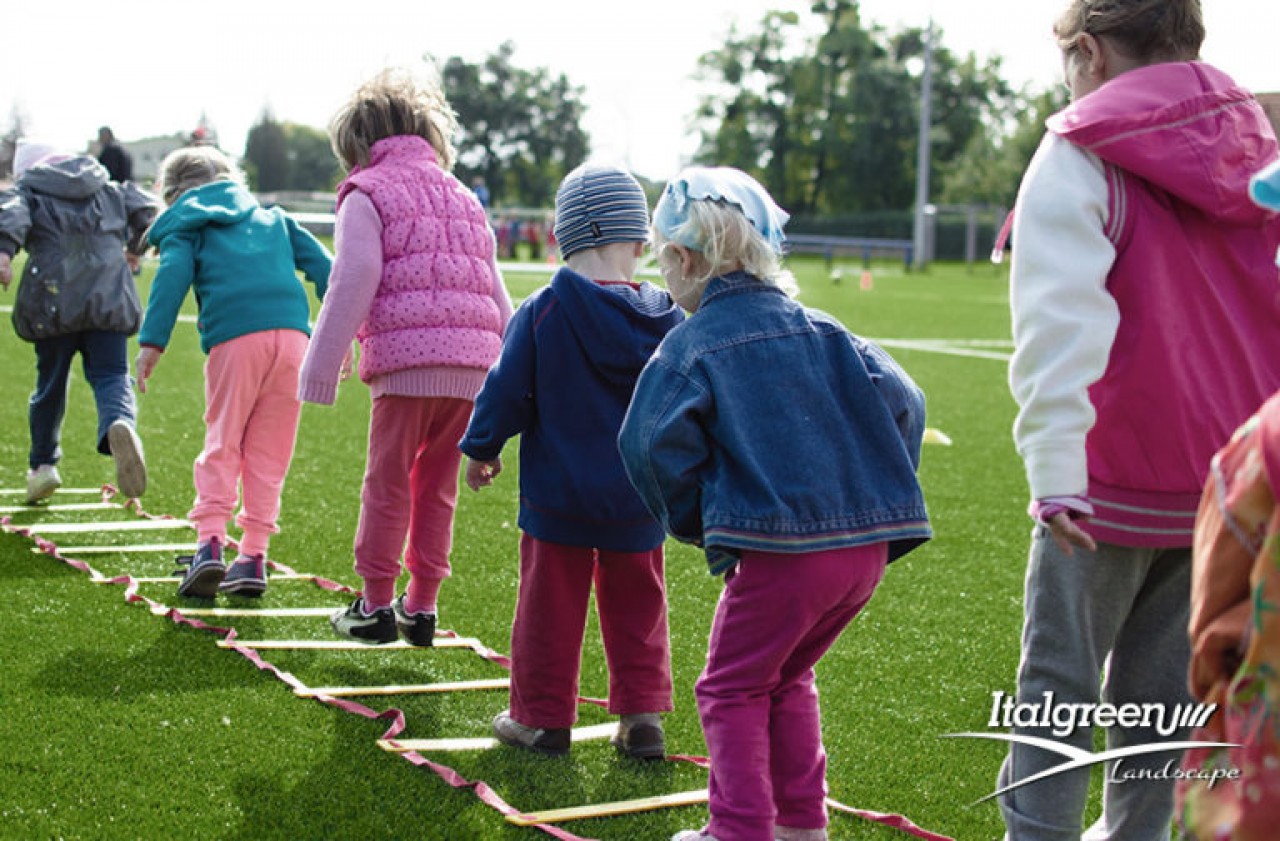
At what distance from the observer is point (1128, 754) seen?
2891mm

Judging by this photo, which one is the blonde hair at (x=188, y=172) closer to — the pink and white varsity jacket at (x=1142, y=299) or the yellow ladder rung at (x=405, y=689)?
the yellow ladder rung at (x=405, y=689)

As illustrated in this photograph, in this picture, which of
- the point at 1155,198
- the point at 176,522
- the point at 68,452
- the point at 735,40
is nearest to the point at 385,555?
the point at 176,522

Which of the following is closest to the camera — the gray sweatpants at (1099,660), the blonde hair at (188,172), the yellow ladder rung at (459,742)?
the gray sweatpants at (1099,660)

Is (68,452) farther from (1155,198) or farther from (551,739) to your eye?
(1155,198)

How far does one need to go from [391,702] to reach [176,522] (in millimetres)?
2766

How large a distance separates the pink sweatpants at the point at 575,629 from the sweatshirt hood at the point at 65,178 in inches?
164

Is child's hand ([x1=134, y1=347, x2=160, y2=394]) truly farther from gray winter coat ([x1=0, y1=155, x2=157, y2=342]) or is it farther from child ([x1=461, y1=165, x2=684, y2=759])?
child ([x1=461, y1=165, x2=684, y2=759])

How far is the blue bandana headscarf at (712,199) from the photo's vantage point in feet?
10.3

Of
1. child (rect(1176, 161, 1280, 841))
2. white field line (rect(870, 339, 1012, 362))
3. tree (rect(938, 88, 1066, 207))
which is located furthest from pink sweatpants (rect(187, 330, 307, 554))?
tree (rect(938, 88, 1066, 207))

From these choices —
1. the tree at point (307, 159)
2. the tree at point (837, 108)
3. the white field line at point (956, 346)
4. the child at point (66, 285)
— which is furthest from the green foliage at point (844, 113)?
the child at point (66, 285)

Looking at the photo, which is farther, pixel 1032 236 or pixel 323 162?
pixel 323 162

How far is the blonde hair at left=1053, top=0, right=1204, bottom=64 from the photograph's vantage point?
9.20 ft

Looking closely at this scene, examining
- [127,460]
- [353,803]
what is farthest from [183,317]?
[353,803]

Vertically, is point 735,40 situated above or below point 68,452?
above
